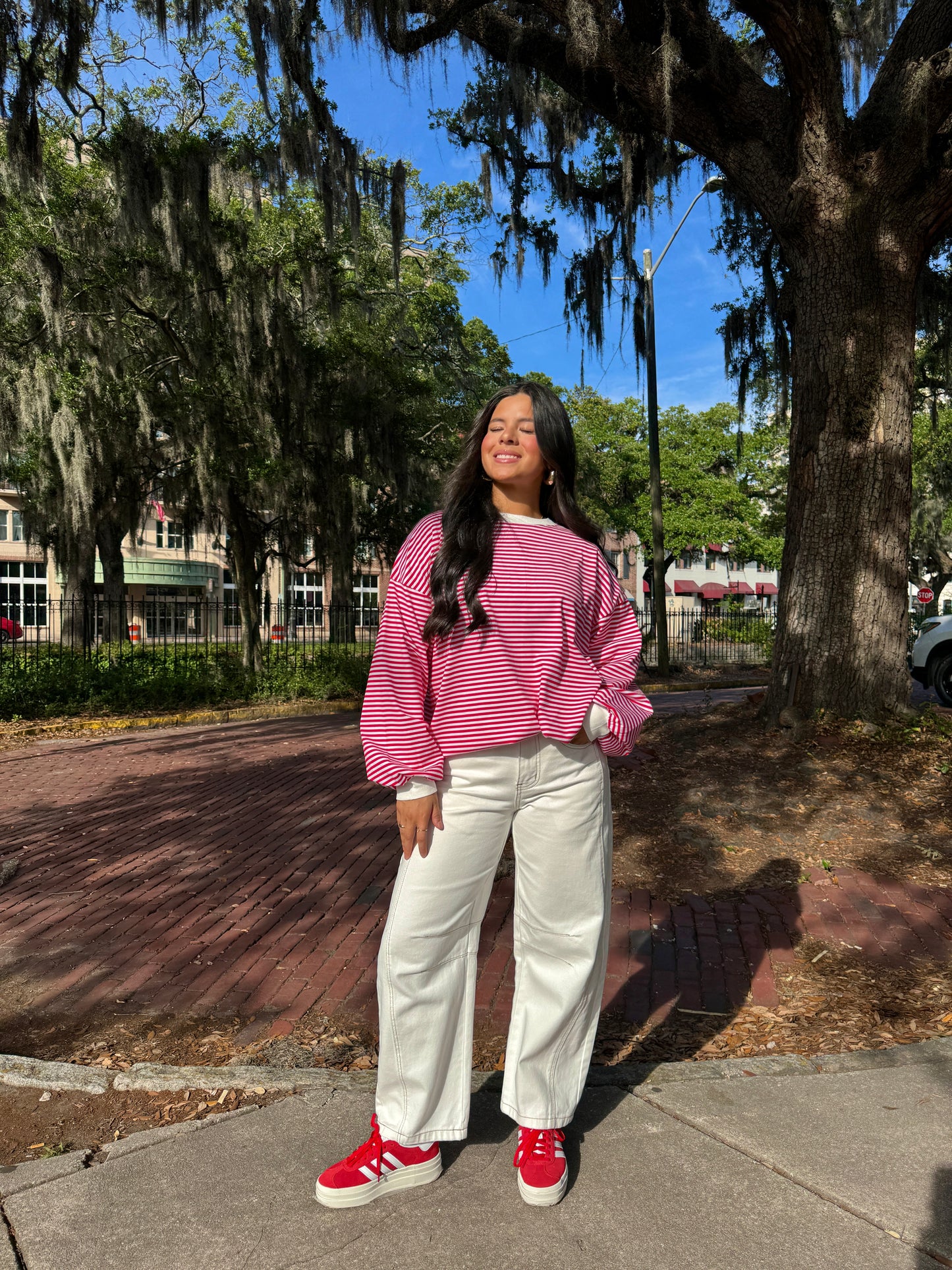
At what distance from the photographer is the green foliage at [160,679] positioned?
483 inches

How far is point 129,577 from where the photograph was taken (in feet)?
160

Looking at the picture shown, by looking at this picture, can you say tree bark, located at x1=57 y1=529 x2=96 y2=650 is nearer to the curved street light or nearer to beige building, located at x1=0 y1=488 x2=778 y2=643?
beige building, located at x1=0 y1=488 x2=778 y2=643

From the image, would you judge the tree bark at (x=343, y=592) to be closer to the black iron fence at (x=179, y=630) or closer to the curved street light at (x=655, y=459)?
the black iron fence at (x=179, y=630)

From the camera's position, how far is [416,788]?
2.12 meters

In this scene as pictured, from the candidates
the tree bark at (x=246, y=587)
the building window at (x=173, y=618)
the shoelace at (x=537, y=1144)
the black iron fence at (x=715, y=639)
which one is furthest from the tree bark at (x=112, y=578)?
the black iron fence at (x=715, y=639)

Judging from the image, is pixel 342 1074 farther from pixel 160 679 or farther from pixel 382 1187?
pixel 160 679

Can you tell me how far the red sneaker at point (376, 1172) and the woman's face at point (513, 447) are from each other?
1.59 metres

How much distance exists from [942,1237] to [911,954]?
6.59 ft

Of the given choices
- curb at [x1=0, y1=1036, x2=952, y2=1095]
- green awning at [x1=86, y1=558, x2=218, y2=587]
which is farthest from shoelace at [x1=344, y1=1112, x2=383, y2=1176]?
green awning at [x1=86, y1=558, x2=218, y2=587]

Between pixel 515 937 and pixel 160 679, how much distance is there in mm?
11739

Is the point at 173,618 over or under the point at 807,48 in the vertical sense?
under

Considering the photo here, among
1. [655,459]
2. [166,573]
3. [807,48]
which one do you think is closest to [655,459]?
[655,459]

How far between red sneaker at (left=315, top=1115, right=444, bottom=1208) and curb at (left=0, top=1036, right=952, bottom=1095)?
52 cm

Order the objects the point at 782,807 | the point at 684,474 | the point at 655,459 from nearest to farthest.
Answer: the point at 782,807, the point at 655,459, the point at 684,474
